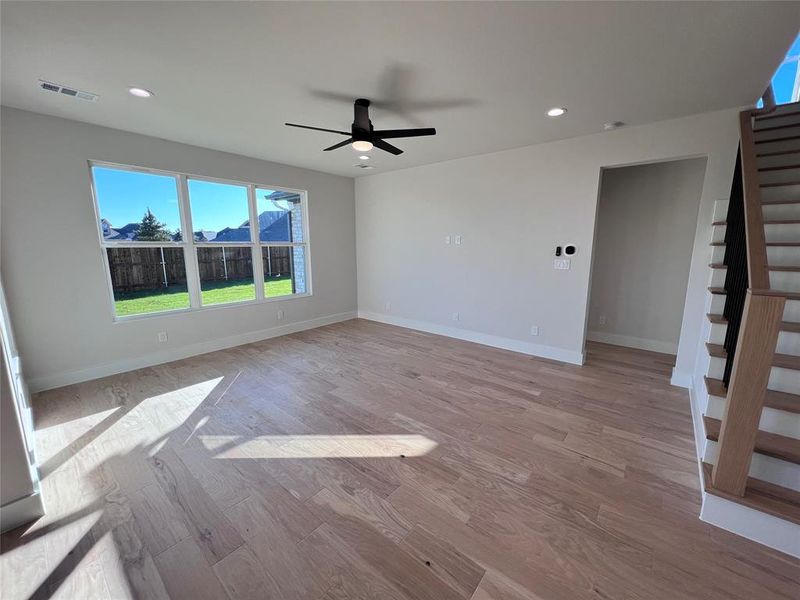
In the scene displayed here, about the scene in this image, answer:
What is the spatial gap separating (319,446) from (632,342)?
4464 mm

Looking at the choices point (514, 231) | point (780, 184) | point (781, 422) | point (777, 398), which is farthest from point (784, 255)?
point (514, 231)

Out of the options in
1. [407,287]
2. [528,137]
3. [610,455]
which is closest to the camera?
A: [610,455]

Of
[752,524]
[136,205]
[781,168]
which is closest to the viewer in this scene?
[752,524]

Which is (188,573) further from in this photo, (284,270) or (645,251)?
(645,251)

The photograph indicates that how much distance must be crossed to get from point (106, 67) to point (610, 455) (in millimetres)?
4430

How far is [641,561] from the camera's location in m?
1.46

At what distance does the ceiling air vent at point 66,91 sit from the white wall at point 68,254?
765mm

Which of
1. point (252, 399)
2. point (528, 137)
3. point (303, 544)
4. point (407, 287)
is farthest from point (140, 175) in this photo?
point (528, 137)

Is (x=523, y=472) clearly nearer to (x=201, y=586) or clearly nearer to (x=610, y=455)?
(x=610, y=455)

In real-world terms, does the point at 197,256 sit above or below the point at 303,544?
above

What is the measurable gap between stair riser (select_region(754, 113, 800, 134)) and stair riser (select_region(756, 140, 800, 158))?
24cm

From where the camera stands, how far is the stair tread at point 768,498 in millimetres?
1474

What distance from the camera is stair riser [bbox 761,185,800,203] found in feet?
8.21

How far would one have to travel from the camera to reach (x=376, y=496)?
1.84 meters
